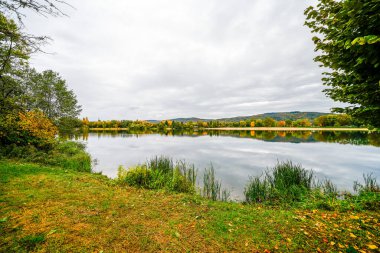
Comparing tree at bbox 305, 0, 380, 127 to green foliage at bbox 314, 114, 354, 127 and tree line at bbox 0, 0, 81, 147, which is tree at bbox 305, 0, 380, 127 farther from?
green foliage at bbox 314, 114, 354, 127

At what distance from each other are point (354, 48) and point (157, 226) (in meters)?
6.18

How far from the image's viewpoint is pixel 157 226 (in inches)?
170

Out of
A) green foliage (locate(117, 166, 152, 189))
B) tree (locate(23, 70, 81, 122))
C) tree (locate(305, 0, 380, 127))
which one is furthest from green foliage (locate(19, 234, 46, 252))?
tree (locate(23, 70, 81, 122))

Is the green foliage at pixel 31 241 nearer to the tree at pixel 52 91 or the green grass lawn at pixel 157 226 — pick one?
the green grass lawn at pixel 157 226

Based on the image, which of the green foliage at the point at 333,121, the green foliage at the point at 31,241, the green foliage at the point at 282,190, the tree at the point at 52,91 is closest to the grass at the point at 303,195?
the green foliage at the point at 282,190

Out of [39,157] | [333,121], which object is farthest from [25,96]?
[333,121]

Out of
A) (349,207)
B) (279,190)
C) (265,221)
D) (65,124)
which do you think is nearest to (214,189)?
(279,190)

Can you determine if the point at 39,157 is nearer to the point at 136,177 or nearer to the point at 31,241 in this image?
the point at 136,177

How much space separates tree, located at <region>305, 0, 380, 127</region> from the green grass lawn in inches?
126

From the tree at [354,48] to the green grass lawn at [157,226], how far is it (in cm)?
319

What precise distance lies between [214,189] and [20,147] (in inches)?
568

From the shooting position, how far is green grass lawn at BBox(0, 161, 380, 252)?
3.48 meters

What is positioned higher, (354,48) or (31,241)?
(354,48)

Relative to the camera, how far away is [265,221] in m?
4.76
